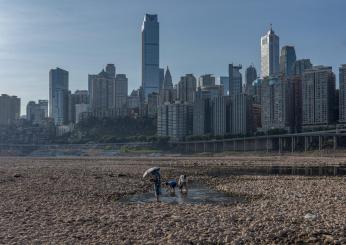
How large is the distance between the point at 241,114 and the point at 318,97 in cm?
3391

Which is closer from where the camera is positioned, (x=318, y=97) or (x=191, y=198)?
(x=191, y=198)

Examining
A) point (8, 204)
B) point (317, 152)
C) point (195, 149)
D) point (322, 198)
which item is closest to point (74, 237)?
point (8, 204)

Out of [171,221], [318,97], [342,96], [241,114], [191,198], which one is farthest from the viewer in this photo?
[241,114]

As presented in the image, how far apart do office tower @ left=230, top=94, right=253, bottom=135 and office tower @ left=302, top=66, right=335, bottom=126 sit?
24.4m

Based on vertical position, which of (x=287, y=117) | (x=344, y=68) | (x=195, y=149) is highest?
(x=344, y=68)

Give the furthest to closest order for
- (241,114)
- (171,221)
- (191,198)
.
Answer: (241,114) → (191,198) → (171,221)

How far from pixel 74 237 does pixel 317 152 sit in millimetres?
120509

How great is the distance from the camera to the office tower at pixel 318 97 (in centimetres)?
16525

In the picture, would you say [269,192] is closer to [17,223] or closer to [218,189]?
[218,189]

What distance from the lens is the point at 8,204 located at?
66.7 ft

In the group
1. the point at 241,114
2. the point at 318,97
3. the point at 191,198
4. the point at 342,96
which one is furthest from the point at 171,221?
the point at 241,114

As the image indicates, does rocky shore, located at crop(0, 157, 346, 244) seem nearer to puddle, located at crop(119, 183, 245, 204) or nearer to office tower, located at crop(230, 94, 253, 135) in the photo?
puddle, located at crop(119, 183, 245, 204)

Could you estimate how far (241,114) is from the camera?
627 feet

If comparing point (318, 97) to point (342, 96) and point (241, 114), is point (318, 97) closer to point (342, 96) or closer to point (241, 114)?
point (342, 96)
